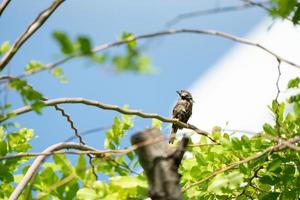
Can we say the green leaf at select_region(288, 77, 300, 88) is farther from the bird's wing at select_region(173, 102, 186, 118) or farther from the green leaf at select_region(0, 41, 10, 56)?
the bird's wing at select_region(173, 102, 186, 118)

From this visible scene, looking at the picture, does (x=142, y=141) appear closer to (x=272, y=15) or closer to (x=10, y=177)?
(x=272, y=15)

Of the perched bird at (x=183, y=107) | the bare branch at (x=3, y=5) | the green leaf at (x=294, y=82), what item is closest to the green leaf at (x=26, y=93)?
the bare branch at (x=3, y=5)

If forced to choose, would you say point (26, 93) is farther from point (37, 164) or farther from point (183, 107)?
point (183, 107)

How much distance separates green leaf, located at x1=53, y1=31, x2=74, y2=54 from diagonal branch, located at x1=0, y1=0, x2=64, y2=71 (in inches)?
41.0

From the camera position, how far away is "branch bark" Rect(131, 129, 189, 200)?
229 centimetres

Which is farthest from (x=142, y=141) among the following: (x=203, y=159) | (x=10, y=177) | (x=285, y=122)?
(x=285, y=122)

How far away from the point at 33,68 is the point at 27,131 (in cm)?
207

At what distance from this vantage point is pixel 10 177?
3643 mm

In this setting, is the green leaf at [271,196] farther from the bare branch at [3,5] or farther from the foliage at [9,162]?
the bare branch at [3,5]

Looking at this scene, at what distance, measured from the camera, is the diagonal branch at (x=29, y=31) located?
2.82m

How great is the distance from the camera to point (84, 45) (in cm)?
189

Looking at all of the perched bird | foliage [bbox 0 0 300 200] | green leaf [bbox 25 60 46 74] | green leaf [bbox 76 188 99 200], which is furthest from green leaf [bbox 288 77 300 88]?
the perched bird

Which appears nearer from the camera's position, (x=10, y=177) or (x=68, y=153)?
(x=68, y=153)

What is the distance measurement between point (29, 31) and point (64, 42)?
1.10 meters
